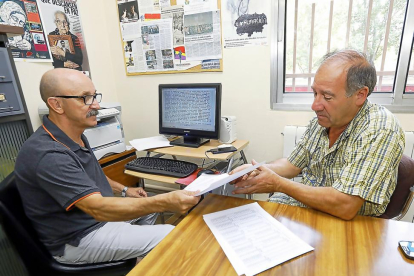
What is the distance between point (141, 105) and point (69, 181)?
69.0 inches

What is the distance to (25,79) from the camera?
6.38 ft

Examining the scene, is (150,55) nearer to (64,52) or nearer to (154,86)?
(154,86)

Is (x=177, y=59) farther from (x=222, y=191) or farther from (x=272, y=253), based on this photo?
(x=272, y=253)

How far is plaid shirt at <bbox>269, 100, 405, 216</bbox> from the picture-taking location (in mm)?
916

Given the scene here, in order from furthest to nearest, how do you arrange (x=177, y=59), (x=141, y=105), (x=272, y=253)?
(x=141, y=105) < (x=177, y=59) < (x=272, y=253)

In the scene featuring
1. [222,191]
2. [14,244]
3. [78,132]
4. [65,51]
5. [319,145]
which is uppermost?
[65,51]

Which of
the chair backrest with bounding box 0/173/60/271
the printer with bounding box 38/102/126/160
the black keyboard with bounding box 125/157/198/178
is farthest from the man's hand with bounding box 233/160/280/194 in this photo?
the printer with bounding box 38/102/126/160

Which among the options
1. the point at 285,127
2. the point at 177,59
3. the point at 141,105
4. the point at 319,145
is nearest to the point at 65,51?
the point at 141,105

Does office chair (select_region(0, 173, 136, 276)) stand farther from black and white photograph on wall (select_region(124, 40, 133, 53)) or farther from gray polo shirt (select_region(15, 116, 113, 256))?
black and white photograph on wall (select_region(124, 40, 133, 53))

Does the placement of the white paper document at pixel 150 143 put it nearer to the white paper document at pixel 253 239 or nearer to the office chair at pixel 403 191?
the white paper document at pixel 253 239

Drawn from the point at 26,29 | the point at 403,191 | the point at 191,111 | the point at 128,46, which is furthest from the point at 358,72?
the point at 26,29

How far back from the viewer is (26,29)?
1.89 m

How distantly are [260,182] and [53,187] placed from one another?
2.90 feet

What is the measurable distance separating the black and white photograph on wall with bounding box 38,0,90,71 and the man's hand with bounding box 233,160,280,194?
2034 millimetres
